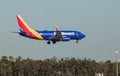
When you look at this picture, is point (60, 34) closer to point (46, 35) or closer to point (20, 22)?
point (46, 35)

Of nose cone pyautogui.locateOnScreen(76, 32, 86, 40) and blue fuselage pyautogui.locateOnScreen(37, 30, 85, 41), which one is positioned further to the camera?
nose cone pyautogui.locateOnScreen(76, 32, 86, 40)

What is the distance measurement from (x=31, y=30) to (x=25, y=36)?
1768 millimetres

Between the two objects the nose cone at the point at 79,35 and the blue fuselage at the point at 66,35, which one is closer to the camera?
the blue fuselage at the point at 66,35

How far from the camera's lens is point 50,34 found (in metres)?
80.9

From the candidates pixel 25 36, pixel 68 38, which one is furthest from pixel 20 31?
pixel 68 38

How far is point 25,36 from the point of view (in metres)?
81.2

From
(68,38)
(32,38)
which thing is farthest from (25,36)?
(68,38)

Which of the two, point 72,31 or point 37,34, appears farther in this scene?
point 72,31

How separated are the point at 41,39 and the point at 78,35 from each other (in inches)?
300

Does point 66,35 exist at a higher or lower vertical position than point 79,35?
lower

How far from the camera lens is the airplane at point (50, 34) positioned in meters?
79.6

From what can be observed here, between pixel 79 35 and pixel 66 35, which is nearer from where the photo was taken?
pixel 66 35

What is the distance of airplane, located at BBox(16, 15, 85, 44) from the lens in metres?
79.6

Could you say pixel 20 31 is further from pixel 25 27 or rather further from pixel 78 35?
pixel 78 35
